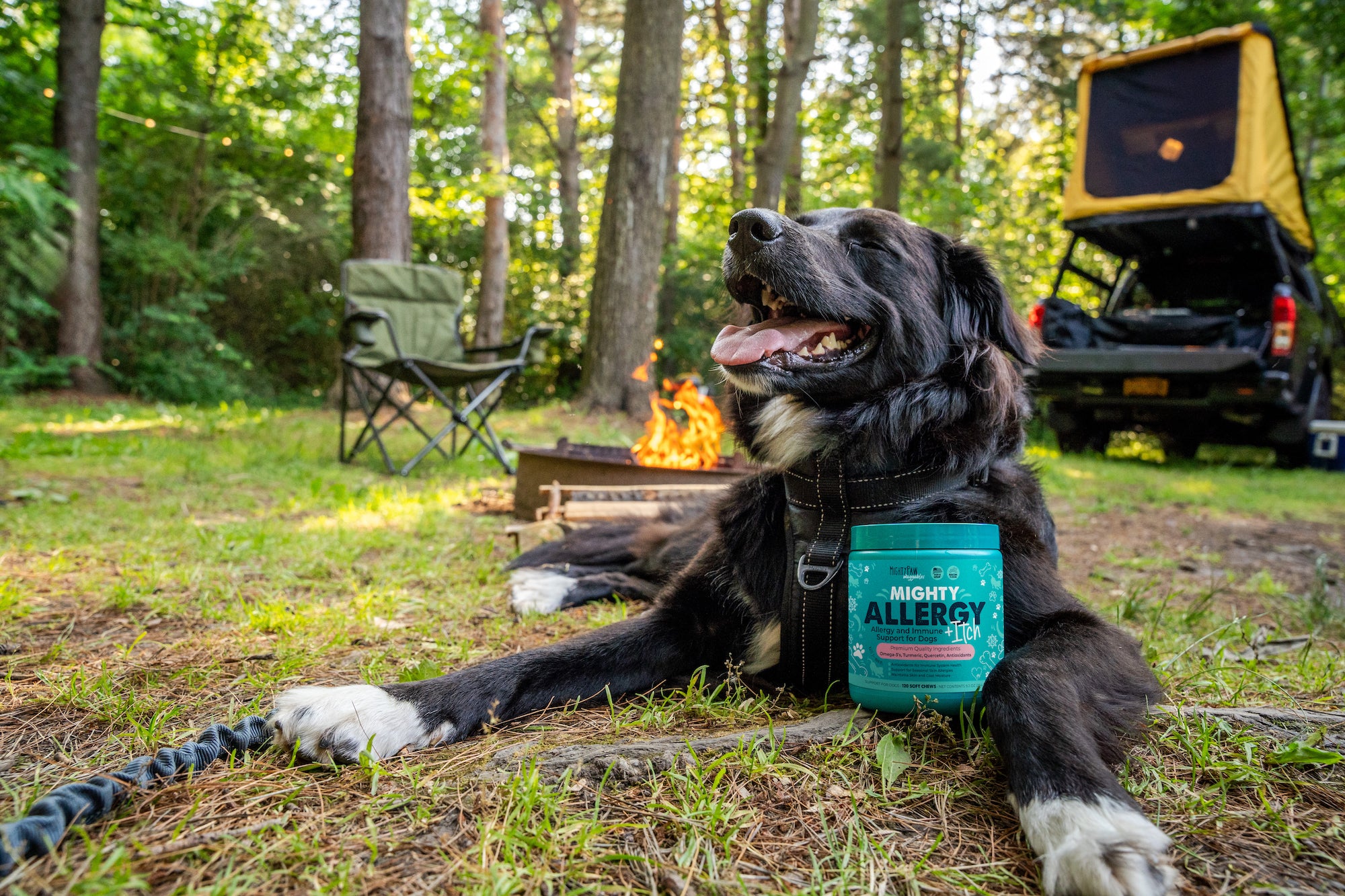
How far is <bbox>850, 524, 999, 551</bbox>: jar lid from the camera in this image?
5.07 feet

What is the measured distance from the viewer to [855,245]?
2.18m

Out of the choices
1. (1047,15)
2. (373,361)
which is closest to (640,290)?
(373,361)

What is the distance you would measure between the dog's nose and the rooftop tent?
7741mm

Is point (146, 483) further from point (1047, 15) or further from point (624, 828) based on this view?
point (1047, 15)

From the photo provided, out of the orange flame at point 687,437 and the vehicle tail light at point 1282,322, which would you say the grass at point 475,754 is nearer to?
the orange flame at point 687,437

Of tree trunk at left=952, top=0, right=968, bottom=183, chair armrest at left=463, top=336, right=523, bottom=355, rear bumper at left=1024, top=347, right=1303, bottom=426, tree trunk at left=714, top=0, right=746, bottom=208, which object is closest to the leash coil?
chair armrest at left=463, top=336, right=523, bottom=355

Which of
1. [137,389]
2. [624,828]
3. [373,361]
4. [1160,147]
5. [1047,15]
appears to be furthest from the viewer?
[1047,15]

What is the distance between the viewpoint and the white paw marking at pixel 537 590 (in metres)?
2.68

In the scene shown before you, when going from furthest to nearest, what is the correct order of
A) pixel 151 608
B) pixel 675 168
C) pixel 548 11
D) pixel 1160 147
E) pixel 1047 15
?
pixel 548 11
pixel 675 168
pixel 1047 15
pixel 1160 147
pixel 151 608

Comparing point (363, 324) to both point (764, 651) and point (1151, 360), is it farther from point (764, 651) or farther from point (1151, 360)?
point (1151, 360)

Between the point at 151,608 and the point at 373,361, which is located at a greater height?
the point at 373,361

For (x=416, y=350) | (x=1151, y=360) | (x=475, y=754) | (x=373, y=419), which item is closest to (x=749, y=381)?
(x=475, y=754)

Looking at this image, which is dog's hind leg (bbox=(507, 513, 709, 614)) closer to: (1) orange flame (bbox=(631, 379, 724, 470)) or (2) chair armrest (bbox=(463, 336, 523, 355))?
(1) orange flame (bbox=(631, 379, 724, 470))

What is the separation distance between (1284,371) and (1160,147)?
2583 millimetres
